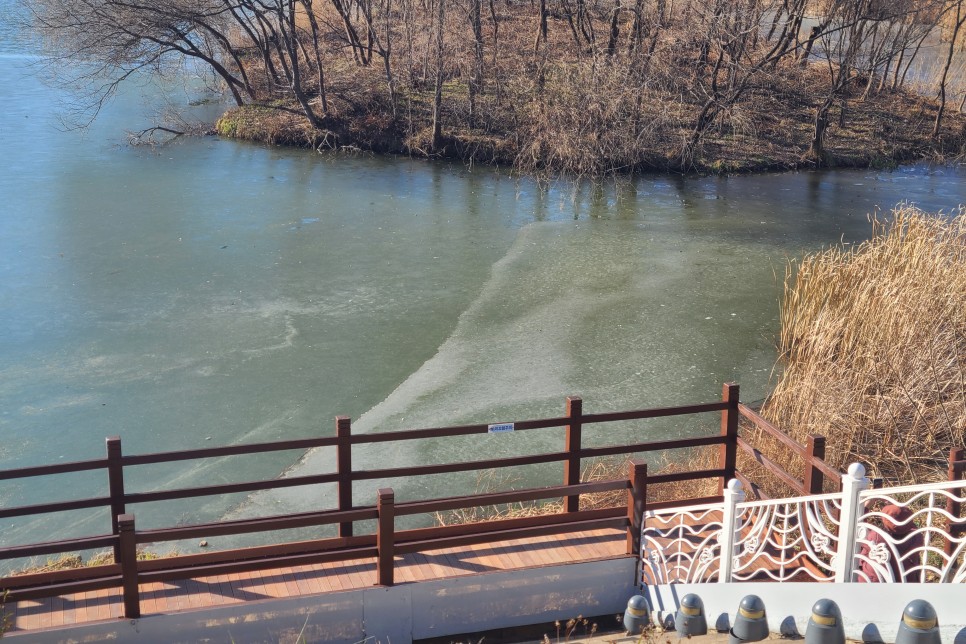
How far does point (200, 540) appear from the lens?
798 centimetres

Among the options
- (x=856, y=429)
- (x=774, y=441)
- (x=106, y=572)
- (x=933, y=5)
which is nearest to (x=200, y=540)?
(x=106, y=572)

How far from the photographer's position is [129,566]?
5.00m

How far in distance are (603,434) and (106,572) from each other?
564 centimetres

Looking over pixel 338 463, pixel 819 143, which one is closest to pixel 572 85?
pixel 819 143

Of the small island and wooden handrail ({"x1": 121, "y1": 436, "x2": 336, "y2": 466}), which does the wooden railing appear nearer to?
wooden handrail ({"x1": 121, "y1": 436, "x2": 336, "y2": 466})

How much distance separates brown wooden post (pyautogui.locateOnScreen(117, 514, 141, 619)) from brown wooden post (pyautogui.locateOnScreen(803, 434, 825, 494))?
→ 3928 mm

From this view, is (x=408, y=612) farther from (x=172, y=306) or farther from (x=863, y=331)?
(x=172, y=306)

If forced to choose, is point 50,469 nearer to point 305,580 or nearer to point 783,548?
point 305,580

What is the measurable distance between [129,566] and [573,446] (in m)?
2.98

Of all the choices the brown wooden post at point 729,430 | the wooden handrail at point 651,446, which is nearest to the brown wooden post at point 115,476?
the wooden handrail at point 651,446

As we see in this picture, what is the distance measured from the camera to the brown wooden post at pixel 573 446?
6.49 meters

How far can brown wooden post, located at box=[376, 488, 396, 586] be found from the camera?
207 inches

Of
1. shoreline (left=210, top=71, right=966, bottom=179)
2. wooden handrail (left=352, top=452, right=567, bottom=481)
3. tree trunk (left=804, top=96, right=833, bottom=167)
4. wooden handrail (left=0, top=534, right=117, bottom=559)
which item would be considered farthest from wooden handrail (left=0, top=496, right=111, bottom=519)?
tree trunk (left=804, top=96, right=833, bottom=167)

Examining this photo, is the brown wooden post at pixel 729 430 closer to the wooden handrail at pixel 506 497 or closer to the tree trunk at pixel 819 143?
the wooden handrail at pixel 506 497
